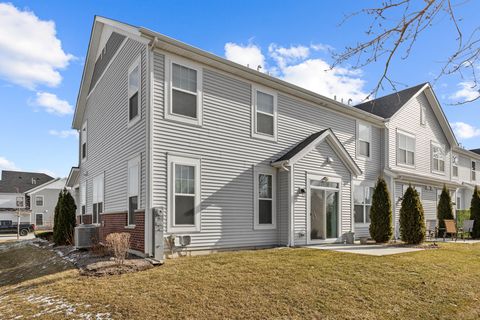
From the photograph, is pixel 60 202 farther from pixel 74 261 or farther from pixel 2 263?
pixel 74 261

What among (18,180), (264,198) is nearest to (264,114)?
(264,198)

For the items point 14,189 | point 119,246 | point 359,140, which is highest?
point 359,140

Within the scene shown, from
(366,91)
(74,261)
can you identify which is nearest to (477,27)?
(366,91)

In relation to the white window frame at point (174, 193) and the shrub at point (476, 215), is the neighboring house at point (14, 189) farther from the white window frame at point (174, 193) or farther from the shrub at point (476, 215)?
the shrub at point (476, 215)

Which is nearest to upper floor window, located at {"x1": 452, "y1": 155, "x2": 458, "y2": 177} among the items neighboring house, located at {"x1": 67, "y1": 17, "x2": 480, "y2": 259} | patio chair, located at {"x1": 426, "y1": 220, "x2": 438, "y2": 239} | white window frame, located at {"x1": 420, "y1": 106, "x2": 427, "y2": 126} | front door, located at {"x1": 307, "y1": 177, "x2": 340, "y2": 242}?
white window frame, located at {"x1": 420, "y1": 106, "x2": 427, "y2": 126}

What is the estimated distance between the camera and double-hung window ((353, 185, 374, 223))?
15.0 m

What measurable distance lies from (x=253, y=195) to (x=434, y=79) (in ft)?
24.4

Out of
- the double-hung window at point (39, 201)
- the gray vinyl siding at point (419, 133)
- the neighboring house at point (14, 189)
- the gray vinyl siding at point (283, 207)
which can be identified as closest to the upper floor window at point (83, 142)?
the gray vinyl siding at point (283, 207)

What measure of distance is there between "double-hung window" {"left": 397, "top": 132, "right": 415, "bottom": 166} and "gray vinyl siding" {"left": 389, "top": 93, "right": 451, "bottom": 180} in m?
0.27

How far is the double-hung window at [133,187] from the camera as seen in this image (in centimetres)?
995

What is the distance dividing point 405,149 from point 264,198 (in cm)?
1002

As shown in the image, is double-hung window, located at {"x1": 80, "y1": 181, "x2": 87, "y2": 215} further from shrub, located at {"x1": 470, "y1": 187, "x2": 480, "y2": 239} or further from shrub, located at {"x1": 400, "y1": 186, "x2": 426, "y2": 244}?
shrub, located at {"x1": 470, "y1": 187, "x2": 480, "y2": 239}

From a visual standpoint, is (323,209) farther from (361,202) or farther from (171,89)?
(171,89)

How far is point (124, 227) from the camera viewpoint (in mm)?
10594
